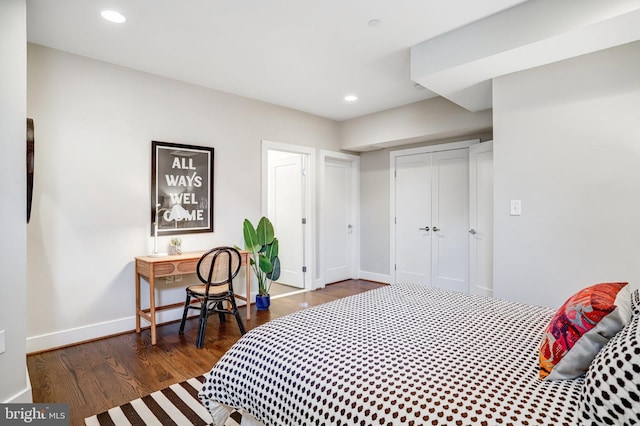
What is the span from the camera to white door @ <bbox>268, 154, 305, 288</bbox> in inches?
195

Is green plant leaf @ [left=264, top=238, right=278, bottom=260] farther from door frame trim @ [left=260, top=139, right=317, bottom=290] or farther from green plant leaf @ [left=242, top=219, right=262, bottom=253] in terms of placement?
door frame trim @ [left=260, top=139, right=317, bottom=290]

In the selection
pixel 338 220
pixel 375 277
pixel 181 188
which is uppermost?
pixel 181 188

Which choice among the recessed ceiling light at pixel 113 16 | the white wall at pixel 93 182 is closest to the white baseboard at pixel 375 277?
the white wall at pixel 93 182

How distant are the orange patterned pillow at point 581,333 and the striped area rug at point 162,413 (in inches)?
63.2

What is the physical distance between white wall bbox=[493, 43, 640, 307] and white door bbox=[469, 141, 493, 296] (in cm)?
105

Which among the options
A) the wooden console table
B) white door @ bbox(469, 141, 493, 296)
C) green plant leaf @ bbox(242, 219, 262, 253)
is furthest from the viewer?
green plant leaf @ bbox(242, 219, 262, 253)

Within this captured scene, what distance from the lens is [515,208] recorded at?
266 centimetres

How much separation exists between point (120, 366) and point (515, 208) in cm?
332

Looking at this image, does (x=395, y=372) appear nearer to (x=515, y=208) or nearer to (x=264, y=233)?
(x=515, y=208)

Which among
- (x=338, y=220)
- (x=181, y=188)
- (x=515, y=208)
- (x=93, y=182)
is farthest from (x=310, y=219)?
(x=515, y=208)

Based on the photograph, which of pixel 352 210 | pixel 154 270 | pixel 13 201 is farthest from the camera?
pixel 352 210

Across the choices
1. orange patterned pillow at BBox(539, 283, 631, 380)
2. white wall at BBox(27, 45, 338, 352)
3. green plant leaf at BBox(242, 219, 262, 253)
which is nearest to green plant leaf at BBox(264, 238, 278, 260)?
green plant leaf at BBox(242, 219, 262, 253)

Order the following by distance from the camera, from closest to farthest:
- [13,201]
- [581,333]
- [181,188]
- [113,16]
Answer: [581,333] → [13,201] → [113,16] → [181,188]

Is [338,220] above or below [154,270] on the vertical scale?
above
